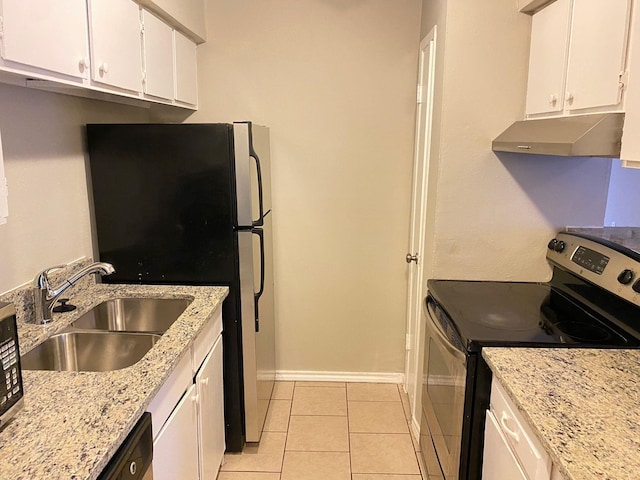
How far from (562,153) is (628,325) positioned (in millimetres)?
683

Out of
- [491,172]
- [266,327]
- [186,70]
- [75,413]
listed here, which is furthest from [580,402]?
[186,70]

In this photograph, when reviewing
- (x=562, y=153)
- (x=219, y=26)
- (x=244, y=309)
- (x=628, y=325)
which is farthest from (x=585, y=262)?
(x=219, y=26)

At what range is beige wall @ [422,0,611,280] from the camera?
223 centimetres

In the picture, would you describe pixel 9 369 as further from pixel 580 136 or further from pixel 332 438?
pixel 332 438

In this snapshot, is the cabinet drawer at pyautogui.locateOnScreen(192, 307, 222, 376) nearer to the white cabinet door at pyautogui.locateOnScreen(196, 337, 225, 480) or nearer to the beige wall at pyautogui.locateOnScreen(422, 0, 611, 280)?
the white cabinet door at pyautogui.locateOnScreen(196, 337, 225, 480)

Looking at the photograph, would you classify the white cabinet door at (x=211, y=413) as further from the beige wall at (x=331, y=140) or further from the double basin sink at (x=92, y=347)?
the beige wall at (x=331, y=140)

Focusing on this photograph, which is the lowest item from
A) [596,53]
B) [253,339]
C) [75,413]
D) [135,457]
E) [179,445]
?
[179,445]

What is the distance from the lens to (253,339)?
258 centimetres

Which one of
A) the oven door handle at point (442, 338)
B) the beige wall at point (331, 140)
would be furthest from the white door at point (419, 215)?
the oven door handle at point (442, 338)

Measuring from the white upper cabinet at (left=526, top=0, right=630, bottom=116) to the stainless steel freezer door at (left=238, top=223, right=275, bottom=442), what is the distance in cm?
143

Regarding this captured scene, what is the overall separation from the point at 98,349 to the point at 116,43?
45.4 inches

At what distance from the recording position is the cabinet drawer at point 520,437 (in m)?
1.28

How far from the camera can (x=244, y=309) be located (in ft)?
8.25

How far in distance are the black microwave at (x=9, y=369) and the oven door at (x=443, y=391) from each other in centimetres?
137
